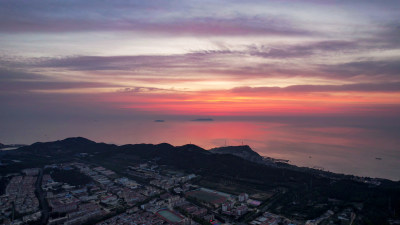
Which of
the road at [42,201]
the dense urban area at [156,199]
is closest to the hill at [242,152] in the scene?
the dense urban area at [156,199]

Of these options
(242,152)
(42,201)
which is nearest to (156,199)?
(42,201)

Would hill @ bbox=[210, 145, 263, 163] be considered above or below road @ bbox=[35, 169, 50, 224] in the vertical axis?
above

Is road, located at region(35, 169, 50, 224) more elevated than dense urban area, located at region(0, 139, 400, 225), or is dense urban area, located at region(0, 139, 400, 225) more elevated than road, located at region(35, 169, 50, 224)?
dense urban area, located at region(0, 139, 400, 225)

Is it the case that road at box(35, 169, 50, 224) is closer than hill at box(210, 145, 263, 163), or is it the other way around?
road at box(35, 169, 50, 224)

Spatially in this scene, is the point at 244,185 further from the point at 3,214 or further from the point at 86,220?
the point at 3,214

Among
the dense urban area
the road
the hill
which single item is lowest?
the road

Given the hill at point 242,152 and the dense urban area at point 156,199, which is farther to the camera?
the hill at point 242,152

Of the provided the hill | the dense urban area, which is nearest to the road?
the dense urban area

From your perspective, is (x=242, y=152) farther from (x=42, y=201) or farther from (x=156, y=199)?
(x=42, y=201)

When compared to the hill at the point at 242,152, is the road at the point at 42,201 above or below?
below

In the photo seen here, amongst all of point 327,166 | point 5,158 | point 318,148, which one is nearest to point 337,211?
point 327,166

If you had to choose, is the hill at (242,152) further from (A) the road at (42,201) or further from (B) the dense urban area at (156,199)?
(A) the road at (42,201)

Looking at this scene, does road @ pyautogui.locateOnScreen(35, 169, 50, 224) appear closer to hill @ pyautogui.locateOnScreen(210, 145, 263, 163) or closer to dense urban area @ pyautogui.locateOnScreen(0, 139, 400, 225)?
dense urban area @ pyautogui.locateOnScreen(0, 139, 400, 225)
